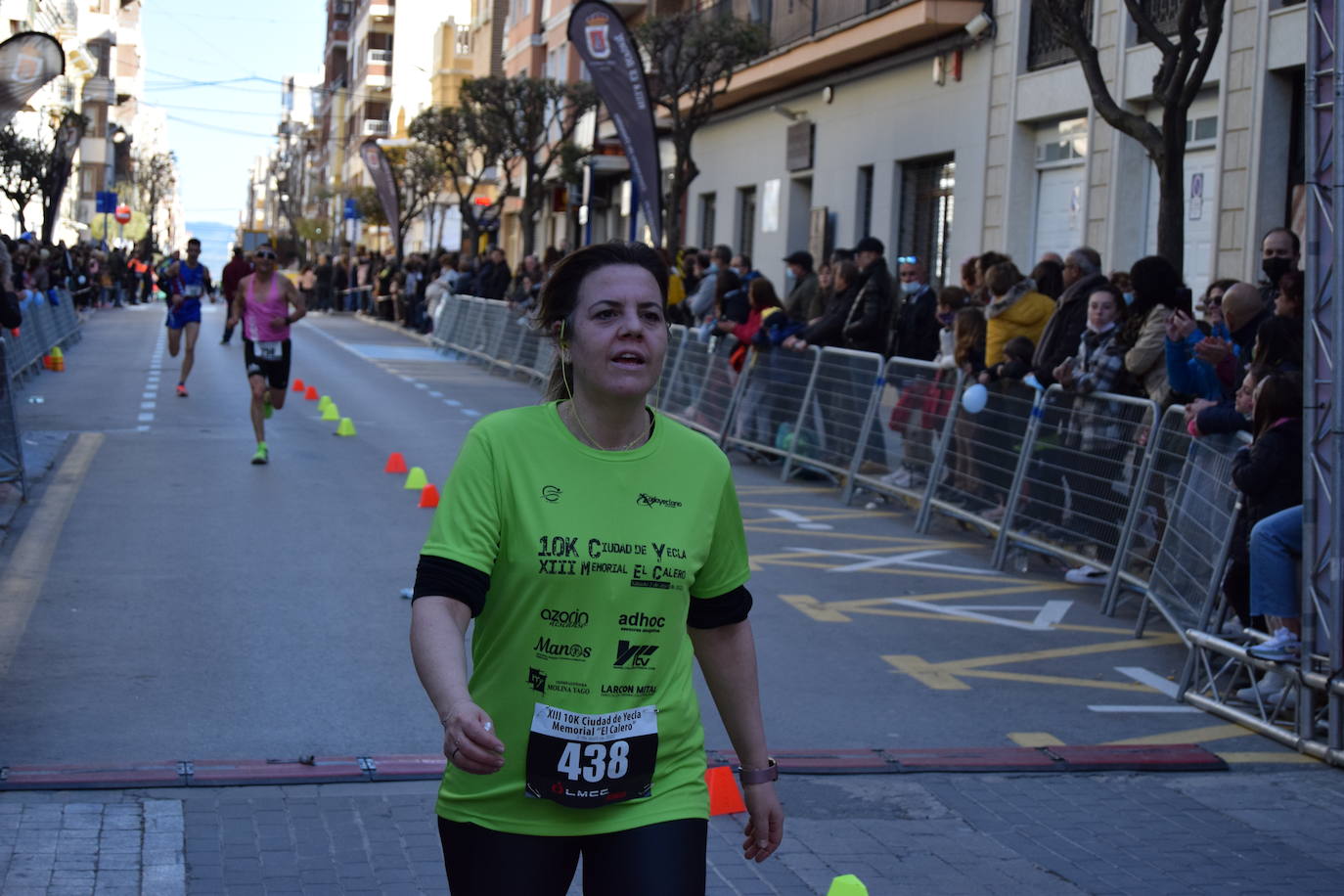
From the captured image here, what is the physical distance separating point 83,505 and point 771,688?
6.48 meters

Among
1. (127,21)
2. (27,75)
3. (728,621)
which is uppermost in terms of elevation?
(127,21)

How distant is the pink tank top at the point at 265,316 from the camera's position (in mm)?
15242

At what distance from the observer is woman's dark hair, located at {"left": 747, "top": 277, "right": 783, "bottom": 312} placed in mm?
16266

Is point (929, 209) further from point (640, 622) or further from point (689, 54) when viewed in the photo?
point (640, 622)

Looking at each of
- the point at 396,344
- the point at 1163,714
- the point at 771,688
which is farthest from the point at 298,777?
the point at 396,344

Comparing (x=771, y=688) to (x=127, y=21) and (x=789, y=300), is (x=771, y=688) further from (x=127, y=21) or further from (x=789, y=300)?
(x=127, y=21)

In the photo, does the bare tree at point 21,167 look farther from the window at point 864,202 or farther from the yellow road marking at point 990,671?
the yellow road marking at point 990,671

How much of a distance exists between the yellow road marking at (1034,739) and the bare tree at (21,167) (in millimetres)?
41904

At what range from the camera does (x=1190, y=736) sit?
7.26m

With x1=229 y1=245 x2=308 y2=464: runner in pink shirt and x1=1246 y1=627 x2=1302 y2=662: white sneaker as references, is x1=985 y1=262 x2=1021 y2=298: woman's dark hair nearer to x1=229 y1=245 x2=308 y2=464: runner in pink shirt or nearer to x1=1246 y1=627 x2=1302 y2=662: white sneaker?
x1=1246 y1=627 x2=1302 y2=662: white sneaker

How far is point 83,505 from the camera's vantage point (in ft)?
40.9

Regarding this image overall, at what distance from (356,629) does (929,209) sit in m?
17.9

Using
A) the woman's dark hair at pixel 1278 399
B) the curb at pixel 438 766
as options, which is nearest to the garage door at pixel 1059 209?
the woman's dark hair at pixel 1278 399

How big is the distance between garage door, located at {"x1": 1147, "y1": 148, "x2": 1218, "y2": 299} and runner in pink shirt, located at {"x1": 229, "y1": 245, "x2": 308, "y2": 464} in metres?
8.42
